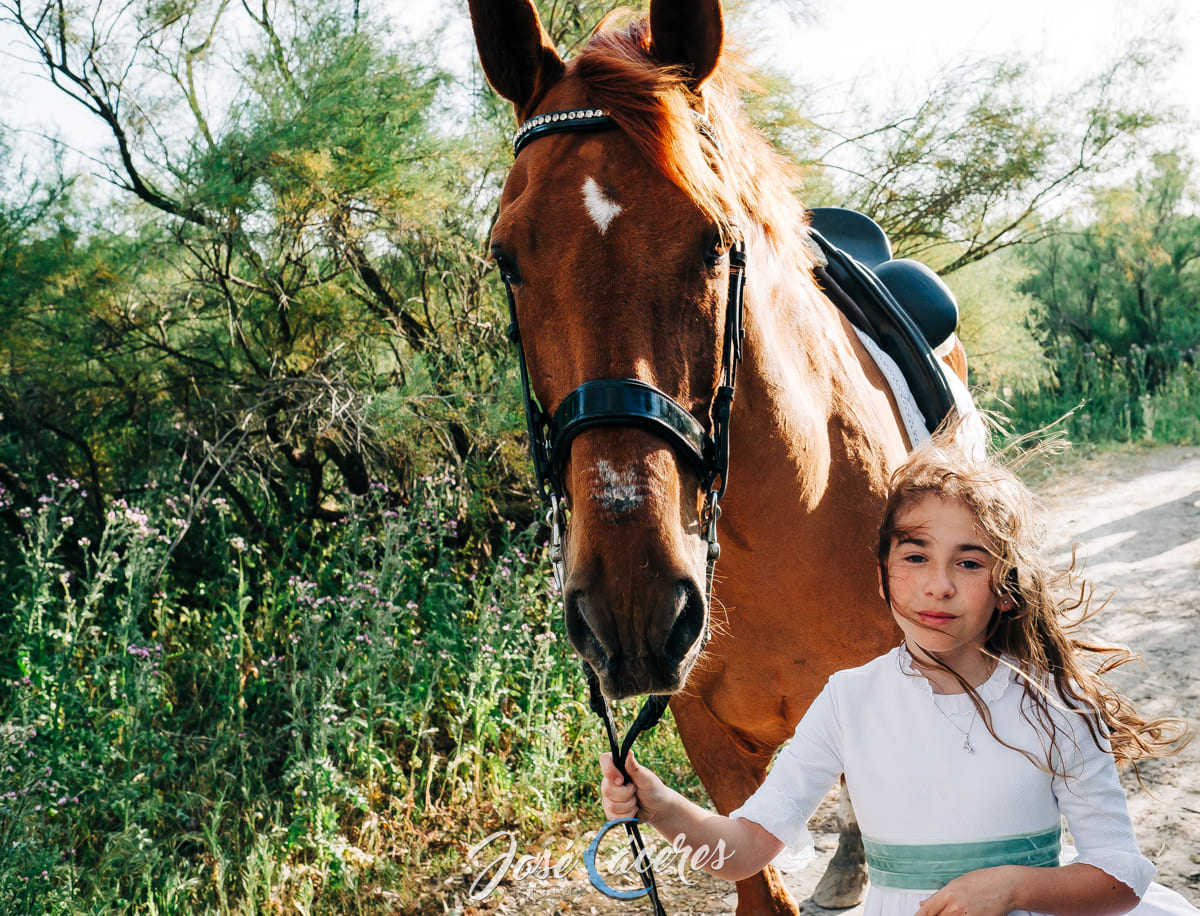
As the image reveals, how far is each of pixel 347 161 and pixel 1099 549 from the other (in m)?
6.03

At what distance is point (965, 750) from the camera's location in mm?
1266

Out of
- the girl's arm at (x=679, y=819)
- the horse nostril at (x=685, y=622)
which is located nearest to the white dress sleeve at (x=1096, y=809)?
the girl's arm at (x=679, y=819)

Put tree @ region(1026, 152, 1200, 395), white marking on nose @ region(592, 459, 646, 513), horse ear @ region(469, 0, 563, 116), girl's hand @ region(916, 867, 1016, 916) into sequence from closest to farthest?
girl's hand @ region(916, 867, 1016, 916) < white marking on nose @ region(592, 459, 646, 513) < horse ear @ region(469, 0, 563, 116) < tree @ region(1026, 152, 1200, 395)

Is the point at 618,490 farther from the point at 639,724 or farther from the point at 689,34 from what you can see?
the point at 689,34

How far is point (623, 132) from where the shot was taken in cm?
150

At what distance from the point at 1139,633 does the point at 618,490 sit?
492cm

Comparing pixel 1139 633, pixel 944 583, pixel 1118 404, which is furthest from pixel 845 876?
pixel 1118 404

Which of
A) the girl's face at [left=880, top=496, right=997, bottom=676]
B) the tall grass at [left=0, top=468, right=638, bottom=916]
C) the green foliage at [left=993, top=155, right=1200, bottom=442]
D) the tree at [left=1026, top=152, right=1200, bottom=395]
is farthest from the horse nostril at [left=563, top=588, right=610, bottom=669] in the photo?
the tree at [left=1026, top=152, right=1200, bottom=395]

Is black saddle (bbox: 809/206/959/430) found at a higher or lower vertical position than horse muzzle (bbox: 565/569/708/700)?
higher

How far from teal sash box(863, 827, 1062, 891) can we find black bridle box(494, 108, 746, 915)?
41cm

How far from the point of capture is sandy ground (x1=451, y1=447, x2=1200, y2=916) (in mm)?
2998

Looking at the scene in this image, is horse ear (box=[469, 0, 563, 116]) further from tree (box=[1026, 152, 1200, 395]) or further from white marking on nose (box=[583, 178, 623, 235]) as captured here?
tree (box=[1026, 152, 1200, 395])

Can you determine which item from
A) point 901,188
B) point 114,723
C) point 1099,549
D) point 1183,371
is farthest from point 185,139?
point 1183,371

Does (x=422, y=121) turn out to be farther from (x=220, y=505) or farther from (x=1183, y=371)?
(x=1183, y=371)
